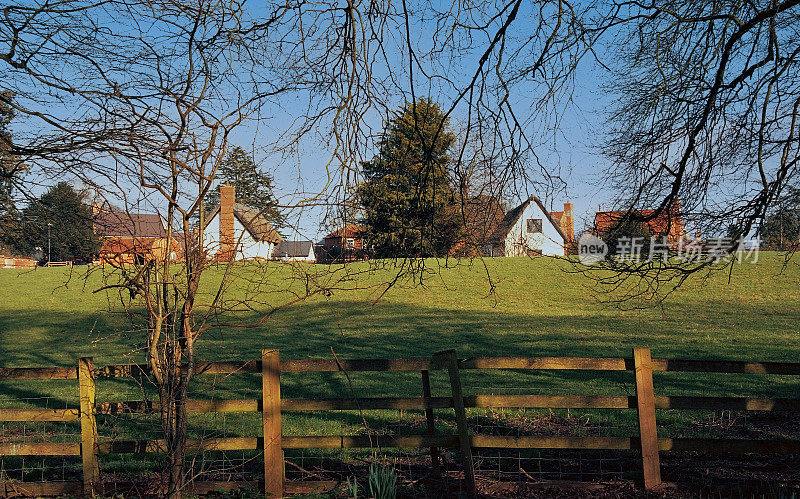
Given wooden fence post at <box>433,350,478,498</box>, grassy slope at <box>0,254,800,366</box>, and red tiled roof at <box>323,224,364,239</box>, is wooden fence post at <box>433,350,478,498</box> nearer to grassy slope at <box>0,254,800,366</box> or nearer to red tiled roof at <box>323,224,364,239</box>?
red tiled roof at <box>323,224,364,239</box>

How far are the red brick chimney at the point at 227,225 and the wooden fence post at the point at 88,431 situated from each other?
1861mm

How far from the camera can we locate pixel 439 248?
20.2ft

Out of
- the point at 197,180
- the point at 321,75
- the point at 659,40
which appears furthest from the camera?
the point at 659,40

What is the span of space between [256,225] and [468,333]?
14334 millimetres

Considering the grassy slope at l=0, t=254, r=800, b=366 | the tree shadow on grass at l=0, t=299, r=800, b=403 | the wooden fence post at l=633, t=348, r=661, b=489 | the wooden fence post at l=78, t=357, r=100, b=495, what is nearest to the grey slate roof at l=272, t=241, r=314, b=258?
the tree shadow on grass at l=0, t=299, r=800, b=403

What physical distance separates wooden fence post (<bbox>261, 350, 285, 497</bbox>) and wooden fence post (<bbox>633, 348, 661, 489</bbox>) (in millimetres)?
3309

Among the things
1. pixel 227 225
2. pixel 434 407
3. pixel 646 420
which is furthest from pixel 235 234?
pixel 646 420

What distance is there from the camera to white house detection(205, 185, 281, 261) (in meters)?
4.75

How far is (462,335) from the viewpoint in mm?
18234

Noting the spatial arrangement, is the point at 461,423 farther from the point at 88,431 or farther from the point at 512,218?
the point at 88,431

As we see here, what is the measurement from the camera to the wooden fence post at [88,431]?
540cm

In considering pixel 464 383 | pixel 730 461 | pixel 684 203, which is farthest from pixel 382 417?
pixel 684 203

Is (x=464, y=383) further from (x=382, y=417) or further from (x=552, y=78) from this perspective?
(x=552, y=78)

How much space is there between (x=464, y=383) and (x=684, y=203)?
6354 millimetres
